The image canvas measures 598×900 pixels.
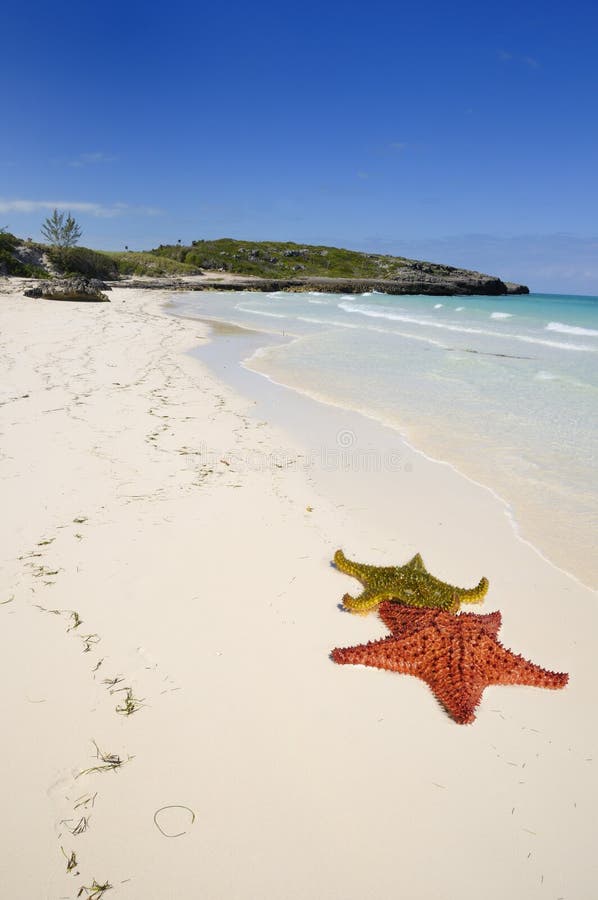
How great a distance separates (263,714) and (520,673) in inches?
66.8

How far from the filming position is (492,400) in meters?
12.2

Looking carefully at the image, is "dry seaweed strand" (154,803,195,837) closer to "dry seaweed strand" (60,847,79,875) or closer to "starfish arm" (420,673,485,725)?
"dry seaweed strand" (60,847,79,875)

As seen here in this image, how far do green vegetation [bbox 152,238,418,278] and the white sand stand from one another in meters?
78.5

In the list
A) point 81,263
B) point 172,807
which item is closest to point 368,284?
point 81,263

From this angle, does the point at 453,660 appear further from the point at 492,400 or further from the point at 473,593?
the point at 492,400

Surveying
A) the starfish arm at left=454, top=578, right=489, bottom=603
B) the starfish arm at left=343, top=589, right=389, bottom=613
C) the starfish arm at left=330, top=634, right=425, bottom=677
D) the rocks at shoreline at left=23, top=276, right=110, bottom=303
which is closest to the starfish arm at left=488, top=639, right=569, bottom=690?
the starfish arm at left=330, top=634, right=425, bottom=677

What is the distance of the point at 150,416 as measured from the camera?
9.36 m

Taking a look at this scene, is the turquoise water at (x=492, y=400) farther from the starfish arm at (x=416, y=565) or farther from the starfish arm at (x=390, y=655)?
the starfish arm at (x=390, y=655)

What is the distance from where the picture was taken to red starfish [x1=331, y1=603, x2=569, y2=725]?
3256mm

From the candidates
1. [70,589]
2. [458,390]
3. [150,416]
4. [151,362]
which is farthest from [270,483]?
[151,362]

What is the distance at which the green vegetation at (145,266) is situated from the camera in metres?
60.1

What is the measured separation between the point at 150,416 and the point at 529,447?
667 cm

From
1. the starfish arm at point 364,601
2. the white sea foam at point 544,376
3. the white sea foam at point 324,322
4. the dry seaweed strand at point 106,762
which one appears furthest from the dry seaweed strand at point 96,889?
the white sea foam at point 324,322

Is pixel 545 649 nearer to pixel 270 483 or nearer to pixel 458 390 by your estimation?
pixel 270 483
